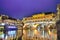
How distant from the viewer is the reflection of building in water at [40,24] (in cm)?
270

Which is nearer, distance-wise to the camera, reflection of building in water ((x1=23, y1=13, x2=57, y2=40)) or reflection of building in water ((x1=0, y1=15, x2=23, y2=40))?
reflection of building in water ((x1=23, y1=13, x2=57, y2=40))

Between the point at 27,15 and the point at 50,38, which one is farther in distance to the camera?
the point at 27,15

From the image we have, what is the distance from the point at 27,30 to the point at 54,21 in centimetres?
59

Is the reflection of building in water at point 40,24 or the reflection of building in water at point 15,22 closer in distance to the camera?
the reflection of building in water at point 40,24

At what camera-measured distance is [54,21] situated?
2654 mm

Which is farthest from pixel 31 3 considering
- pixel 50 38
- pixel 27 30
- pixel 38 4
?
pixel 50 38

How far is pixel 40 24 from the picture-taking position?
279cm

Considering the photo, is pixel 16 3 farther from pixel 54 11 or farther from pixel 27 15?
pixel 54 11

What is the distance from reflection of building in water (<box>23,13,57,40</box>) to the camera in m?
2.70

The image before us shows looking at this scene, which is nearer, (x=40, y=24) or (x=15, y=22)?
(x=40, y=24)

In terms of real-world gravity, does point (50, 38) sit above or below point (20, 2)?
below

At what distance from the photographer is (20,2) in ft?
9.85

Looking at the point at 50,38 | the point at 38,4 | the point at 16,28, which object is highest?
the point at 38,4

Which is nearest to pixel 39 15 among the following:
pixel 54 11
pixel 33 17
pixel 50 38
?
pixel 33 17
